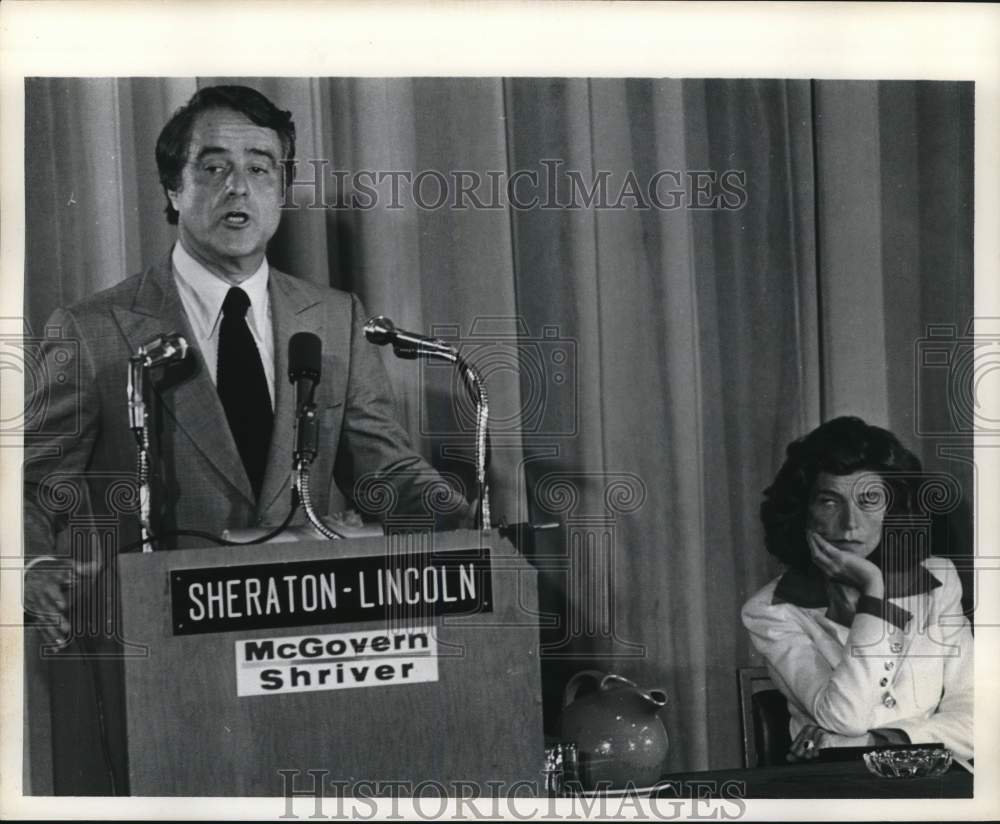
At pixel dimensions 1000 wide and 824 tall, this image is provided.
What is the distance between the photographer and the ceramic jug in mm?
3059

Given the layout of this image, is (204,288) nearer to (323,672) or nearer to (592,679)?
(323,672)

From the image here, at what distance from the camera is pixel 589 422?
10.7 feet

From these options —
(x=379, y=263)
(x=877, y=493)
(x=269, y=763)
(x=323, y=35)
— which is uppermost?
(x=323, y=35)

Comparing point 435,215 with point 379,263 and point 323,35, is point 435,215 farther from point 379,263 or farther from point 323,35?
point 323,35

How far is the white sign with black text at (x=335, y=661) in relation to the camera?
2.89 m

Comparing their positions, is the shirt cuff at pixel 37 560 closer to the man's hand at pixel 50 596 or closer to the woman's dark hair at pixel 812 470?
the man's hand at pixel 50 596

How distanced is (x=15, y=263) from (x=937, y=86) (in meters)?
2.27

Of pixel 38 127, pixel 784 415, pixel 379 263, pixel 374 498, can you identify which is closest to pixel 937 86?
pixel 784 415

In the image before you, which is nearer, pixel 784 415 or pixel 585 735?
pixel 585 735

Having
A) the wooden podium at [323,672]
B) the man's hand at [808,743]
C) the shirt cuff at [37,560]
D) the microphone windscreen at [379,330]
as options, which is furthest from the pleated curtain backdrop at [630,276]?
the shirt cuff at [37,560]

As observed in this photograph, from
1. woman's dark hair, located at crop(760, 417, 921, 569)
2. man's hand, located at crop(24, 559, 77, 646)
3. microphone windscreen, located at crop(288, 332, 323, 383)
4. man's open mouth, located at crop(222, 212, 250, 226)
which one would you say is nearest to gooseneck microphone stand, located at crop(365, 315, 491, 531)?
microphone windscreen, located at crop(288, 332, 323, 383)

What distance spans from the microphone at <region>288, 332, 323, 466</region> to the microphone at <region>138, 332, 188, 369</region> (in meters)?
0.25

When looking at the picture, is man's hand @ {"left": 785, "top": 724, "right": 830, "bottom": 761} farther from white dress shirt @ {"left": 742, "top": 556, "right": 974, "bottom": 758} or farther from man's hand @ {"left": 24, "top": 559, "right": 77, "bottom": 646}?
man's hand @ {"left": 24, "top": 559, "right": 77, "bottom": 646}

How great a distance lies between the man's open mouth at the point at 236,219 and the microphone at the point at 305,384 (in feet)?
0.96
